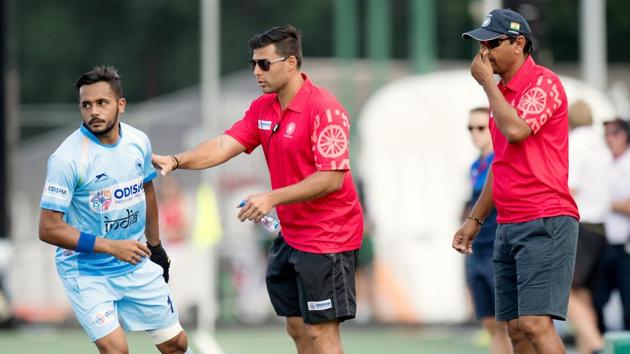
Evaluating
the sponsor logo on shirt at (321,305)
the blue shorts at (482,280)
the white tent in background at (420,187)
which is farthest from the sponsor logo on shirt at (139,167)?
the white tent in background at (420,187)

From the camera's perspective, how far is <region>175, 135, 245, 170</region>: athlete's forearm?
929 cm

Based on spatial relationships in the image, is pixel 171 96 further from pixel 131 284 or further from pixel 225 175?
pixel 131 284

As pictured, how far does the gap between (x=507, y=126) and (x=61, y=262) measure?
271cm

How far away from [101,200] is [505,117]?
2336 mm

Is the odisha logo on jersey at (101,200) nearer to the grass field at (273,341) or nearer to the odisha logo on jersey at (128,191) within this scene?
the odisha logo on jersey at (128,191)

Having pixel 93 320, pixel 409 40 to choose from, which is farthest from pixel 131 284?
pixel 409 40

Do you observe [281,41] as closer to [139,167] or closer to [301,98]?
[301,98]

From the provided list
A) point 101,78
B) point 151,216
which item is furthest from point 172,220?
point 101,78

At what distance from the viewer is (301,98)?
916 cm

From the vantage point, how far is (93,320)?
29.7 feet

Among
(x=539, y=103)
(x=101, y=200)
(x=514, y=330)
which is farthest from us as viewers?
(x=514, y=330)

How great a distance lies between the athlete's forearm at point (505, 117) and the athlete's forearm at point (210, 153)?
5.68ft

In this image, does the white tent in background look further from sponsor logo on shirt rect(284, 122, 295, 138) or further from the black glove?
sponsor logo on shirt rect(284, 122, 295, 138)

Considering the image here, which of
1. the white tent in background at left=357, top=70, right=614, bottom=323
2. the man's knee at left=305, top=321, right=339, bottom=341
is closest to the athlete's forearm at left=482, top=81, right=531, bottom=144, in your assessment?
the man's knee at left=305, top=321, right=339, bottom=341
